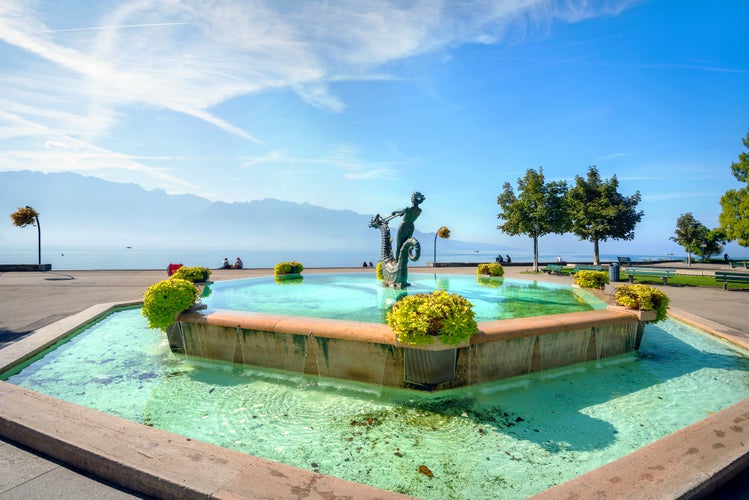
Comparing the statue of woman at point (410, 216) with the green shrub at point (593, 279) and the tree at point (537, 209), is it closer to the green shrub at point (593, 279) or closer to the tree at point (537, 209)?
the green shrub at point (593, 279)

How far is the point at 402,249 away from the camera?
14906 millimetres

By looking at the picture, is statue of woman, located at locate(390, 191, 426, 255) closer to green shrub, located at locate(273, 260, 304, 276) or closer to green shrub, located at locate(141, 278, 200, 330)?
green shrub, located at locate(141, 278, 200, 330)

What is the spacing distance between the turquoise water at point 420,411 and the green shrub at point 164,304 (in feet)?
2.96

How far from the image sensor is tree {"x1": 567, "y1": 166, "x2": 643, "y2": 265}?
38.1m

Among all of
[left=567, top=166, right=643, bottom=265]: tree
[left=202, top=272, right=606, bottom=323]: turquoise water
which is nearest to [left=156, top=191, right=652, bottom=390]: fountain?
[left=202, top=272, right=606, bottom=323]: turquoise water

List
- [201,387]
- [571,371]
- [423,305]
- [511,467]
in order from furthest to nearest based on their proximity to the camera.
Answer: [571,371] < [201,387] < [423,305] < [511,467]

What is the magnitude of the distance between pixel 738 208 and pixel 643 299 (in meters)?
31.1

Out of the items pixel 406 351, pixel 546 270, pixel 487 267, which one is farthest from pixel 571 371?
pixel 546 270

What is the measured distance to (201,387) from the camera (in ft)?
20.8

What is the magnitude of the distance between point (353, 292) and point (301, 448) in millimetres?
10291

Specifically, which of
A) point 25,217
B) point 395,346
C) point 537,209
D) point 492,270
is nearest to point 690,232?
point 537,209

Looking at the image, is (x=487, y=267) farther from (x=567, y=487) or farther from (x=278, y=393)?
(x=567, y=487)

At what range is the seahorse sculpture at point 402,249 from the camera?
1466 cm

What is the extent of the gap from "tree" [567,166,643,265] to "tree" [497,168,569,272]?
6.16 meters
